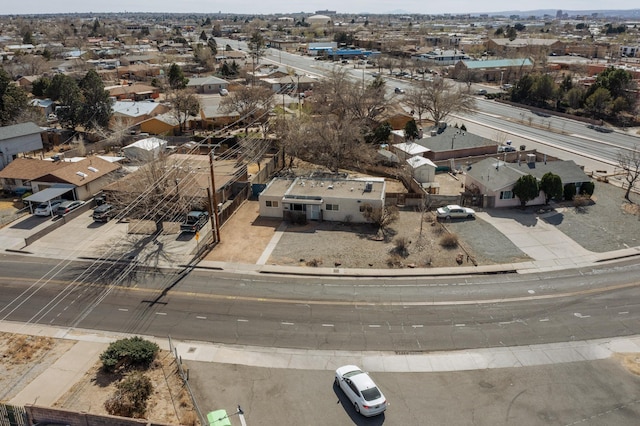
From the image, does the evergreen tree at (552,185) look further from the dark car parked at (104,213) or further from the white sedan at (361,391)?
the dark car parked at (104,213)

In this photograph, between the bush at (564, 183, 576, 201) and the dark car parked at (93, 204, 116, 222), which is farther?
the bush at (564, 183, 576, 201)

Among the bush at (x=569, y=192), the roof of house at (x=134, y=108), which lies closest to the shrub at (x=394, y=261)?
the bush at (x=569, y=192)

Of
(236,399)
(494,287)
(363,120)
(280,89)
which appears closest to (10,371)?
(236,399)

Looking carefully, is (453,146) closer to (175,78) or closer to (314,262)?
(314,262)

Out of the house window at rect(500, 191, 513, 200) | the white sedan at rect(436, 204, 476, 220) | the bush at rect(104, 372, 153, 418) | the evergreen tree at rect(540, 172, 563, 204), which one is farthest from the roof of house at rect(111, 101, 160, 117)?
the bush at rect(104, 372, 153, 418)

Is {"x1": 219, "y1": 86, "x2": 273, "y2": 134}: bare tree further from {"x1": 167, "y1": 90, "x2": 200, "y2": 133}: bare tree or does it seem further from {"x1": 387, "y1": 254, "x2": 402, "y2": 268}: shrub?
{"x1": 387, "y1": 254, "x2": 402, "y2": 268}: shrub

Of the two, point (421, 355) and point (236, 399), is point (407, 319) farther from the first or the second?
point (236, 399)
